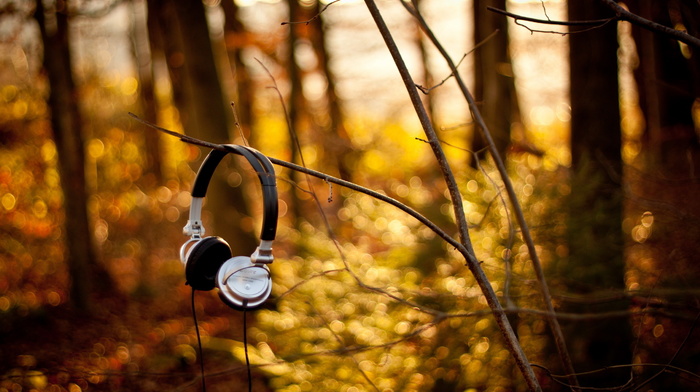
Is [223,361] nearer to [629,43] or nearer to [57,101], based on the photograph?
[57,101]

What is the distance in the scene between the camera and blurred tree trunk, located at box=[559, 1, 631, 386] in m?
3.57

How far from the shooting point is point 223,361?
601cm

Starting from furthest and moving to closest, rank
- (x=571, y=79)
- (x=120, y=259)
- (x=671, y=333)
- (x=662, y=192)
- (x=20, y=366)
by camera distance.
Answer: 1. (x=120, y=259)
2. (x=662, y=192)
3. (x=20, y=366)
4. (x=571, y=79)
5. (x=671, y=333)

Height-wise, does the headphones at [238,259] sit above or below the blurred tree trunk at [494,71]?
below

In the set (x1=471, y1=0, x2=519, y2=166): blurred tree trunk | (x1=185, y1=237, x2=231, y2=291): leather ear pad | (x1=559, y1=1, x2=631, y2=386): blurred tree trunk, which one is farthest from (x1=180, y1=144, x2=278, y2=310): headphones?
(x1=471, y1=0, x2=519, y2=166): blurred tree trunk

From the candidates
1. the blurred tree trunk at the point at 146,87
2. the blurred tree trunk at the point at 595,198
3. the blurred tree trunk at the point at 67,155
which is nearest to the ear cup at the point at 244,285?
the blurred tree trunk at the point at 595,198

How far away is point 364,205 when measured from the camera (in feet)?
16.7

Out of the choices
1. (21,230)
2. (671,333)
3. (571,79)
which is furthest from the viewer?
(21,230)

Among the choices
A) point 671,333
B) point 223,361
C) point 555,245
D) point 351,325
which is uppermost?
point 555,245

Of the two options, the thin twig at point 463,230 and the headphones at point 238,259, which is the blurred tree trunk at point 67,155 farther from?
the thin twig at point 463,230

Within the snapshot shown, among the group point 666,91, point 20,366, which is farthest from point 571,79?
point 20,366

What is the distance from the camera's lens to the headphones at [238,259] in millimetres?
1224

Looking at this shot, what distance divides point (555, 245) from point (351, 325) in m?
1.69

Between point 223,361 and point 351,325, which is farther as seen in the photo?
point 223,361
